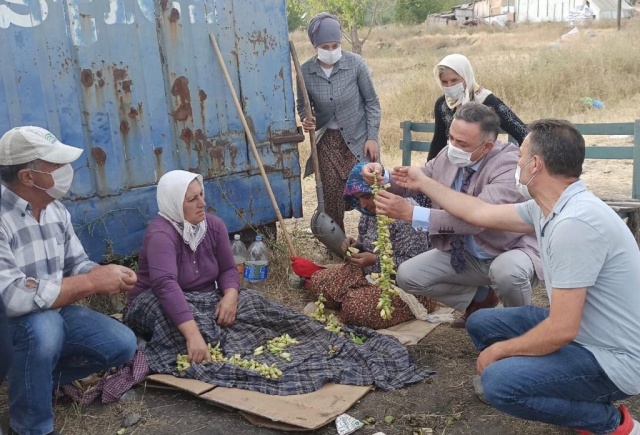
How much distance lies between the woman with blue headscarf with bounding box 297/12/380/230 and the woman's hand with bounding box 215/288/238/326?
6.72 feet

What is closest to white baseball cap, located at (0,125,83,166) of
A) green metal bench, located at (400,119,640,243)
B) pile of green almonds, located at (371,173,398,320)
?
pile of green almonds, located at (371,173,398,320)

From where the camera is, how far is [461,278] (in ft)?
13.7

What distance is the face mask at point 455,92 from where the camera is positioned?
191 inches

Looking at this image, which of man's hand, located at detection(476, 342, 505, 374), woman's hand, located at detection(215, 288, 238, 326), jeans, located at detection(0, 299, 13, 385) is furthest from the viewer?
woman's hand, located at detection(215, 288, 238, 326)

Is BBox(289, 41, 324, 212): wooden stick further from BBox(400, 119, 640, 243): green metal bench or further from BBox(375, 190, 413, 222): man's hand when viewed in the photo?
BBox(375, 190, 413, 222): man's hand

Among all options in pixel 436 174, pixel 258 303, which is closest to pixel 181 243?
pixel 258 303

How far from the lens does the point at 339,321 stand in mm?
4652

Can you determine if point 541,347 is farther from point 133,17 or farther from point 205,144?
point 133,17

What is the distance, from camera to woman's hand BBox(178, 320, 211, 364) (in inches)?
145

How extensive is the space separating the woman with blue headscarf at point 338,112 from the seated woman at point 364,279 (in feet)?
3.60

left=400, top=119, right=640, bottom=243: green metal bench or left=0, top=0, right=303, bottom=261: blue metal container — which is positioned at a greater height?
left=0, top=0, right=303, bottom=261: blue metal container

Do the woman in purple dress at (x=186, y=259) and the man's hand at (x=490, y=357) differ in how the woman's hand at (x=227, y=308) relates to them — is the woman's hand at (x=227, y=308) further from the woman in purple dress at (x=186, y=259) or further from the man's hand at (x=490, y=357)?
the man's hand at (x=490, y=357)

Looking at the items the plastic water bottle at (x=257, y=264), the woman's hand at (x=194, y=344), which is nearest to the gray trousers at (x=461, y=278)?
the plastic water bottle at (x=257, y=264)

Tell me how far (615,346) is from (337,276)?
2.36m
